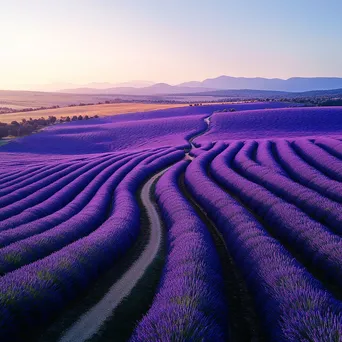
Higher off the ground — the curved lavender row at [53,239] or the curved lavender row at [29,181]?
the curved lavender row at [53,239]

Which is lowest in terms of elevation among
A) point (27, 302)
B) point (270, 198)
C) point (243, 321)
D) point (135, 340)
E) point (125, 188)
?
point (125, 188)

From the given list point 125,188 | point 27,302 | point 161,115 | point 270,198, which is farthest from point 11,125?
point 27,302

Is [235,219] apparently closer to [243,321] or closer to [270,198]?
[270,198]

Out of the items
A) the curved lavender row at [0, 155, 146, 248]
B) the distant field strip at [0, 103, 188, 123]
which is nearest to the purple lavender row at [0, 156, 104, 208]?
the curved lavender row at [0, 155, 146, 248]

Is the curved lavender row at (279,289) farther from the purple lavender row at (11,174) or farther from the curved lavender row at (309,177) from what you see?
the purple lavender row at (11,174)

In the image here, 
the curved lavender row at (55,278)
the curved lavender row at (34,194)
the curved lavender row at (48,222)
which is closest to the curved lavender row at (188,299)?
the curved lavender row at (55,278)

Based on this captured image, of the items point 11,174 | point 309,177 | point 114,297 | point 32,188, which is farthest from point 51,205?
point 11,174
